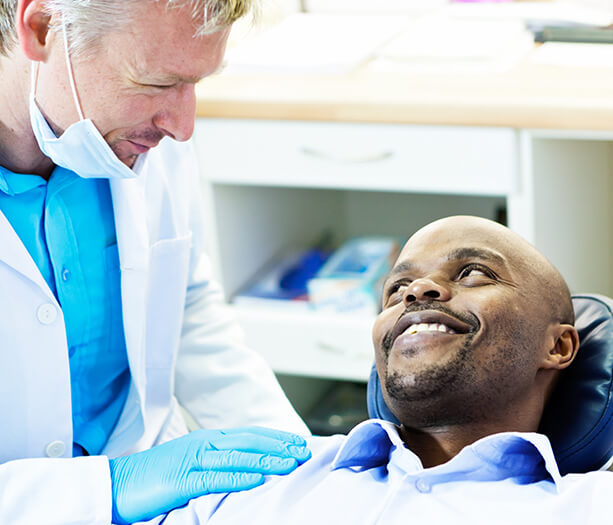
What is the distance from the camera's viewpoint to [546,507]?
1.20 m

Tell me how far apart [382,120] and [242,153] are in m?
0.31

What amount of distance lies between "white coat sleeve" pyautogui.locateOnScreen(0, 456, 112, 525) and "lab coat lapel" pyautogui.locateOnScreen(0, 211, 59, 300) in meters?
0.24

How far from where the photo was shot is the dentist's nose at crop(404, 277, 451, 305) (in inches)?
54.5

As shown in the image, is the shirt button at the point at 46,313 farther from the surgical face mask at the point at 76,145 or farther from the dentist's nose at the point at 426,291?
the dentist's nose at the point at 426,291

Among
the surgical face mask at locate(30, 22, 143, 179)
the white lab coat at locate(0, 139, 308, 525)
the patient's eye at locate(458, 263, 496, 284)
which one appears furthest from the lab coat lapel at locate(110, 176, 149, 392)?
the patient's eye at locate(458, 263, 496, 284)

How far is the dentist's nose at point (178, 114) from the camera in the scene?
4.30 feet

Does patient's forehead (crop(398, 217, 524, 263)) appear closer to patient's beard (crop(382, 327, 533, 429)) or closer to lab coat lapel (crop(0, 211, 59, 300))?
patient's beard (crop(382, 327, 533, 429))

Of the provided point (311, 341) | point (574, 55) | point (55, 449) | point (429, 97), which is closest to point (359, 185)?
point (429, 97)

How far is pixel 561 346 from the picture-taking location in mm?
1407

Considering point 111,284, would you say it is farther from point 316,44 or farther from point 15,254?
point 316,44

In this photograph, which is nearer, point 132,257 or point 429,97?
point 132,257

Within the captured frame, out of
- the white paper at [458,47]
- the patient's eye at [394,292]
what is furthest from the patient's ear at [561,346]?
the white paper at [458,47]

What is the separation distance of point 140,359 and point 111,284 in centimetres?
12

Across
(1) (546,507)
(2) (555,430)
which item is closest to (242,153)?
(2) (555,430)
